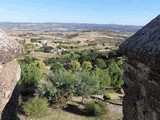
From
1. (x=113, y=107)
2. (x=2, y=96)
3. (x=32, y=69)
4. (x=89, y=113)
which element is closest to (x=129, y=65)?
(x=2, y=96)

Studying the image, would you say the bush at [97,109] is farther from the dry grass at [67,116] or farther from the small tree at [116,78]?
the small tree at [116,78]

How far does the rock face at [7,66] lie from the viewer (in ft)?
13.9

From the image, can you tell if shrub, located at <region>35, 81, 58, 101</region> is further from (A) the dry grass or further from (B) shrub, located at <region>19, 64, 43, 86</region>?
(B) shrub, located at <region>19, 64, 43, 86</region>

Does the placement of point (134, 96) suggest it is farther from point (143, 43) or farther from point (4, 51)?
point (4, 51)

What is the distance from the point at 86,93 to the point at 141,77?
30.8 meters

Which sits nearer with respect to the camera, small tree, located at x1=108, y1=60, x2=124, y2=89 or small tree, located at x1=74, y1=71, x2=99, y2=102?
small tree, located at x1=74, y1=71, x2=99, y2=102

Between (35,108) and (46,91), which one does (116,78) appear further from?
(35,108)

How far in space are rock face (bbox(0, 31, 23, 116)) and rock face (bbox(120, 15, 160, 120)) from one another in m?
1.85

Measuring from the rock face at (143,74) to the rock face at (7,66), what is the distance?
185 cm

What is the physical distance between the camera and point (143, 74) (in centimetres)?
473

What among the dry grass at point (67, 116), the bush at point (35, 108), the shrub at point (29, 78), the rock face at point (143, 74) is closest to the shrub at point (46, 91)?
the dry grass at point (67, 116)

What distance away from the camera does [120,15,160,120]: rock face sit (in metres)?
4.30

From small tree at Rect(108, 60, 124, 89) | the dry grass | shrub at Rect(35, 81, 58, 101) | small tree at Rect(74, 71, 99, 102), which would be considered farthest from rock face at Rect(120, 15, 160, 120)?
small tree at Rect(108, 60, 124, 89)

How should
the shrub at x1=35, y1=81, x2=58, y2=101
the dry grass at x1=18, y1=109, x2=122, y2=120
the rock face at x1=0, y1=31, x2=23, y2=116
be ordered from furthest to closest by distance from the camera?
the shrub at x1=35, y1=81, x2=58, y2=101, the dry grass at x1=18, y1=109, x2=122, y2=120, the rock face at x1=0, y1=31, x2=23, y2=116
